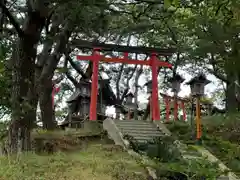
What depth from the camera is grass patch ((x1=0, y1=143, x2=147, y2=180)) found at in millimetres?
6195

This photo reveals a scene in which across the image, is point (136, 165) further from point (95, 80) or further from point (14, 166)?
point (95, 80)

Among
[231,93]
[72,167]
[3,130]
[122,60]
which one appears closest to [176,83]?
[122,60]

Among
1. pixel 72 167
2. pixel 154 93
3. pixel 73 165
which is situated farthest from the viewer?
pixel 154 93

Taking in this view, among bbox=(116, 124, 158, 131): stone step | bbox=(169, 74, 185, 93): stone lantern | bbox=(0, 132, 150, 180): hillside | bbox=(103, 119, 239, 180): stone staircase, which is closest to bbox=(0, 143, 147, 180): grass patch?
bbox=(0, 132, 150, 180): hillside

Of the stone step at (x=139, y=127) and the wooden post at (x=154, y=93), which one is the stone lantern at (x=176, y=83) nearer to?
the wooden post at (x=154, y=93)

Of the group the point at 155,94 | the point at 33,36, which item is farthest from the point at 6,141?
the point at 155,94

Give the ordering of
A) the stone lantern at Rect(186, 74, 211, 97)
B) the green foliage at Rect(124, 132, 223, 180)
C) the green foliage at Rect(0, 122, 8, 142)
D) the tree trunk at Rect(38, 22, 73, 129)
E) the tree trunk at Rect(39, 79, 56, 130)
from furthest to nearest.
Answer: the tree trunk at Rect(39, 79, 56, 130), the tree trunk at Rect(38, 22, 73, 129), the stone lantern at Rect(186, 74, 211, 97), the green foliage at Rect(0, 122, 8, 142), the green foliage at Rect(124, 132, 223, 180)

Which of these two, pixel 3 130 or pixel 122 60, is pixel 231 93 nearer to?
pixel 3 130

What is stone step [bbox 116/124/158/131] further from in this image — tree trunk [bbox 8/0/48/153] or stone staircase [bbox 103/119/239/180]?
tree trunk [bbox 8/0/48/153]

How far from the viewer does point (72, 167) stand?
271 inches

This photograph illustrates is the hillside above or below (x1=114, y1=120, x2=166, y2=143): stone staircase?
below

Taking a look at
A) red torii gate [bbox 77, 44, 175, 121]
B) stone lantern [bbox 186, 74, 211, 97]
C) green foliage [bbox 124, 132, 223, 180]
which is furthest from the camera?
red torii gate [bbox 77, 44, 175, 121]

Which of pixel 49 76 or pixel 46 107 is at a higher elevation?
pixel 49 76

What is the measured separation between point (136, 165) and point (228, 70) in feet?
14.8
